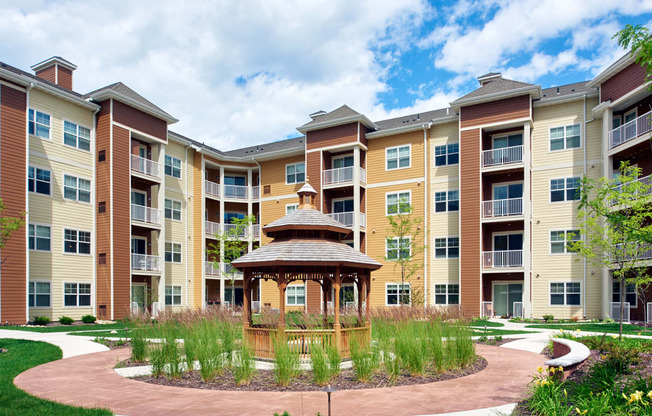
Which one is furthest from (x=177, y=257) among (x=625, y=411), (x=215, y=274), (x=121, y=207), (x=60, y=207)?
(x=625, y=411)

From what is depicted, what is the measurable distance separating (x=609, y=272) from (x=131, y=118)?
28105 millimetres

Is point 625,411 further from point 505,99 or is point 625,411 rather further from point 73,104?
point 73,104

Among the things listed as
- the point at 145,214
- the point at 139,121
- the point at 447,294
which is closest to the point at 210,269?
the point at 145,214

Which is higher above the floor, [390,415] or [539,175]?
[539,175]

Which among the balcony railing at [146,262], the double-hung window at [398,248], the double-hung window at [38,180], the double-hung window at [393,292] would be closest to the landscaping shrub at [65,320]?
the balcony railing at [146,262]

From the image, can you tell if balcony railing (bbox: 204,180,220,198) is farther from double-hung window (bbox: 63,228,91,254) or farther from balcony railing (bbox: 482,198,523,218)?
balcony railing (bbox: 482,198,523,218)

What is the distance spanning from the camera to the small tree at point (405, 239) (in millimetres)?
29562

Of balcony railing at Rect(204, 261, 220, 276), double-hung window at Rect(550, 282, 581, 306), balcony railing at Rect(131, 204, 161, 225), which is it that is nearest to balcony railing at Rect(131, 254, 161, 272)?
balcony railing at Rect(131, 204, 161, 225)

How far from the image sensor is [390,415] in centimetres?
743

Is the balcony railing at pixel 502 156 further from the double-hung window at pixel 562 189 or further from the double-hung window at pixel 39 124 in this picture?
the double-hung window at pixel 39 124

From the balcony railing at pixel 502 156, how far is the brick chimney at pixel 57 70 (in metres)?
25.5

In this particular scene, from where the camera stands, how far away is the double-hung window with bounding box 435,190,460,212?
3091 cm

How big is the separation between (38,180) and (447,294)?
78.6 ft

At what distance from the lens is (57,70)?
29.6 metres
